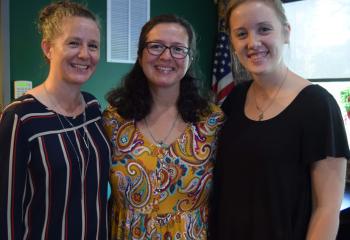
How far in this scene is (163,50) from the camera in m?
1.63

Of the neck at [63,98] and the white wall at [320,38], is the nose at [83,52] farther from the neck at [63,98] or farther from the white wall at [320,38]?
the white wall at [320,38]

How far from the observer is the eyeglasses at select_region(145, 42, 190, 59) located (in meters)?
1.63

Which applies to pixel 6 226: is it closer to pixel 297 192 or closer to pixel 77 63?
pixel 77 63

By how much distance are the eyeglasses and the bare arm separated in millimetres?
672

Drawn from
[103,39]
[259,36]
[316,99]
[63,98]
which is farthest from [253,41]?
[103,39]

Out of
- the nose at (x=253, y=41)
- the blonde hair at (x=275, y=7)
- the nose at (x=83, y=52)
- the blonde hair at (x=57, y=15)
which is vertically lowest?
the nose at (x=83, y=52)

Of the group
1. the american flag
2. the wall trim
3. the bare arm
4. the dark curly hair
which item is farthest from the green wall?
the bare arm

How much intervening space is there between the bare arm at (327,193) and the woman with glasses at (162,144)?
16.7 inches

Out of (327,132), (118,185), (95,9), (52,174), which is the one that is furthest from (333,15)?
(52,174)

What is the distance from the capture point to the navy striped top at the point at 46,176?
1320 millimetres

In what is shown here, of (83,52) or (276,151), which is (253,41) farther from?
(83,52)

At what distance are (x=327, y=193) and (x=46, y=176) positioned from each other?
0.93 metres

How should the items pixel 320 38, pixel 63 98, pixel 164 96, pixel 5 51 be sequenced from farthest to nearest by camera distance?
pixel 320 38 → pixel 5 51 → pixel 164 96 → pixel 63 98

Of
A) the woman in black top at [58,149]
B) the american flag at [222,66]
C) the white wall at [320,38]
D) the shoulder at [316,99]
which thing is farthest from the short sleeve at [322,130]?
the american flag at [222,66]
